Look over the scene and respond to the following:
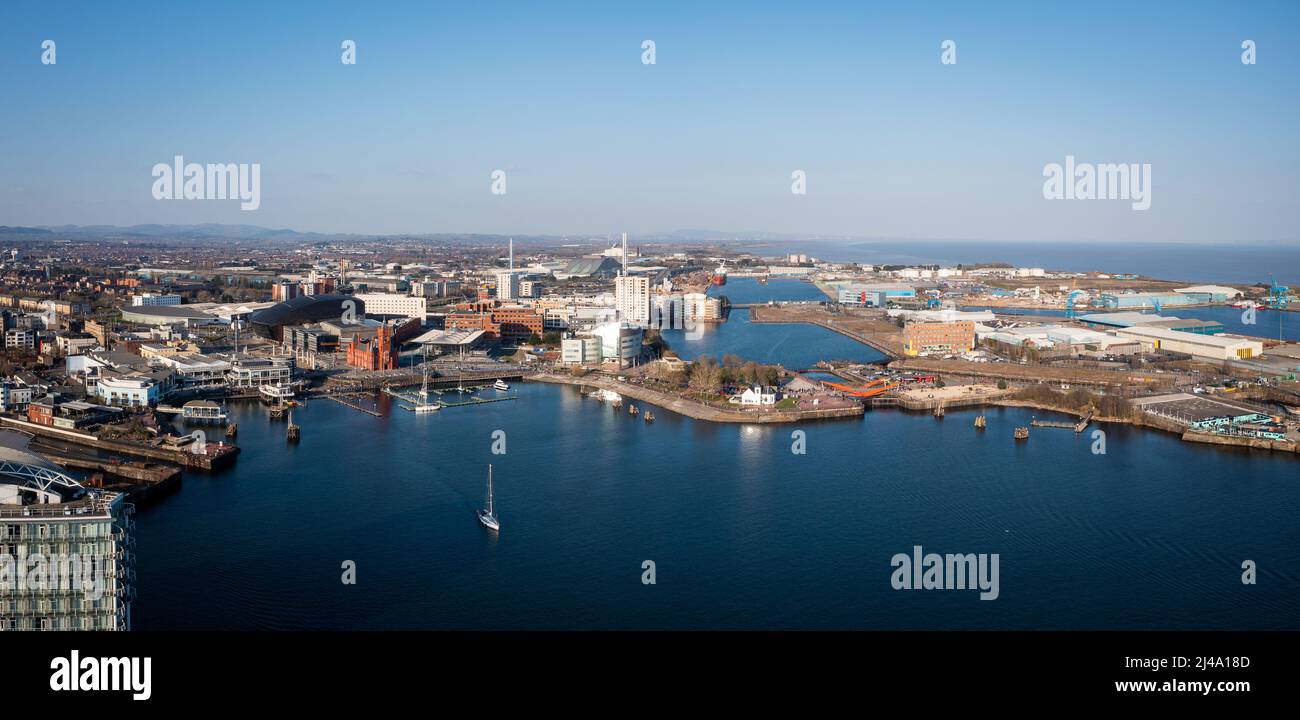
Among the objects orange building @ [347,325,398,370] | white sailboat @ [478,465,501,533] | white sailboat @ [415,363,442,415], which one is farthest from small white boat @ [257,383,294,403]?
white sailboat @ [478,465,501,533]

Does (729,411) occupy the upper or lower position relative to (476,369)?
lower

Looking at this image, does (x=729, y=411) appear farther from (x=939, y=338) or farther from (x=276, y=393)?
(x=939, y=338)

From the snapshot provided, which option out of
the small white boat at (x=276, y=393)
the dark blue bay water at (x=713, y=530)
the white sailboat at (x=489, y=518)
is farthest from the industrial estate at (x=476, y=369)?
the white sailboat at (x=489, y=518)

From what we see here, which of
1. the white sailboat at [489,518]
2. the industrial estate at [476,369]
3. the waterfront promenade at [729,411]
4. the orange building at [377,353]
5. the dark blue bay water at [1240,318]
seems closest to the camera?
the white sailboat at [489,518]

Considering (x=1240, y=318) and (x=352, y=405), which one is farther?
(x=1240, y=318)

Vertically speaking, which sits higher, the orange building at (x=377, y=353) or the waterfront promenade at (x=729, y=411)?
the orange building at (x=377, y=353)

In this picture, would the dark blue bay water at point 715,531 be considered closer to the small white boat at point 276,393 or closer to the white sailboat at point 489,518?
the white sailboat at point 489,518

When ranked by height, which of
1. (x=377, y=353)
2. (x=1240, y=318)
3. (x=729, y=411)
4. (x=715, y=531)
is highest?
(x=1240, y=318)

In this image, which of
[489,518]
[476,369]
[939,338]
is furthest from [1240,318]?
[489,518]

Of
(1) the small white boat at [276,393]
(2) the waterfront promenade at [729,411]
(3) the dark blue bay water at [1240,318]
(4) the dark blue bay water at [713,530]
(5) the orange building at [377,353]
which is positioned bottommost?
(4) the dark blue bay water at [713,530]
